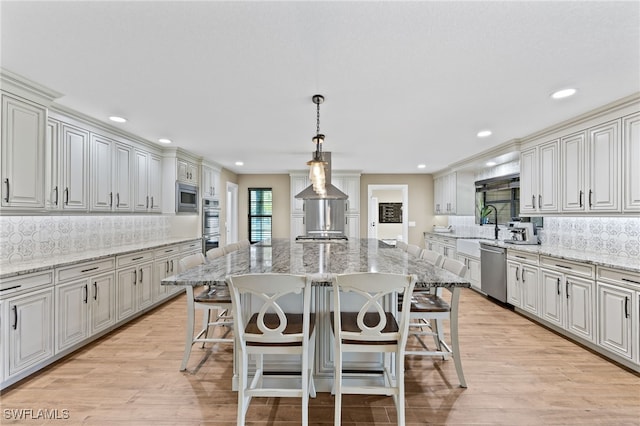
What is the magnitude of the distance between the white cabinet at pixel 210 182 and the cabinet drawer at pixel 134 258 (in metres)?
2.12

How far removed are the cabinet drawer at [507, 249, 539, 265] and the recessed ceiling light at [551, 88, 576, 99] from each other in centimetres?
177

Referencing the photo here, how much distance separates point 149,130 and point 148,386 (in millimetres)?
2901

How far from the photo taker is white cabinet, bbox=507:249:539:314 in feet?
11.7

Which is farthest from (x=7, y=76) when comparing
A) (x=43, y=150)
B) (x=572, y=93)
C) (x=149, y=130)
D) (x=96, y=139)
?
(x=572, y=93)

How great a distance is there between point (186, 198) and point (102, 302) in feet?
7.60

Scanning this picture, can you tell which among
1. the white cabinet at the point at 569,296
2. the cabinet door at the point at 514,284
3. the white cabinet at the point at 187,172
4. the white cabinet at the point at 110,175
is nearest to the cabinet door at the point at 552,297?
the white cabinet at the point at 569,296

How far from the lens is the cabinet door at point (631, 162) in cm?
268

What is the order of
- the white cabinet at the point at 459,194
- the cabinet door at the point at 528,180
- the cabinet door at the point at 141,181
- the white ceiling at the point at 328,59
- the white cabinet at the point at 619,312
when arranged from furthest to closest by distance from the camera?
1. the white cabinet at the point at 459,194
2. the cabinet door at the point at 141,181
3. the cabinet door at the point at 528,180
4. the white cabinet at the point at 619,312
5. the white ceiling at the point at 328,59

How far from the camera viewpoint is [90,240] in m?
3.57

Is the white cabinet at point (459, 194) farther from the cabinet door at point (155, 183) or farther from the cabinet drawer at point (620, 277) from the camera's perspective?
the cabinet door at point (155, 183)

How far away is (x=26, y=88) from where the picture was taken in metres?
2.40

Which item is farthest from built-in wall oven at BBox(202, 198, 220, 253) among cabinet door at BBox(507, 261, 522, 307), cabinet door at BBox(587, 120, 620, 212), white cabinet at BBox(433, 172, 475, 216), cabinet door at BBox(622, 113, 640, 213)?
cabinet door at BBox(622, 113, 640, 213)

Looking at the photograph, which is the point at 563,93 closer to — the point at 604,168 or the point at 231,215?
the point at 604,168

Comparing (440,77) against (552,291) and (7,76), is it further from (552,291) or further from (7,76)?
(7,76)
